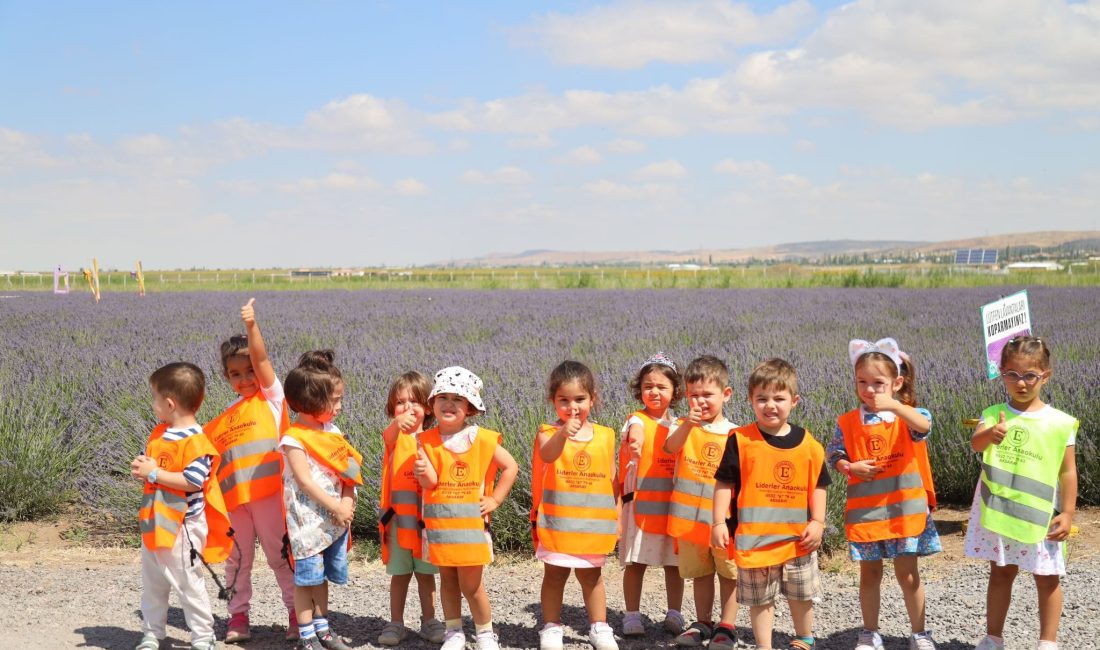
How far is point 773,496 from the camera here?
10.8 ft

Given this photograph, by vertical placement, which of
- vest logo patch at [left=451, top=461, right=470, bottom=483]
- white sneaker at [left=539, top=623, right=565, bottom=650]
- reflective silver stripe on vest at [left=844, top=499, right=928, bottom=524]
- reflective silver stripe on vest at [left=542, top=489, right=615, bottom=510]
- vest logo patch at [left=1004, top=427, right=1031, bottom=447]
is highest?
vest logo patch at [left=1004, top=427, right=1031, bottom=447]

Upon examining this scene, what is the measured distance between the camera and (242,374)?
Answer: 149 inches

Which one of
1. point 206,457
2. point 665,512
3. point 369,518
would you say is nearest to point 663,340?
point 369,518

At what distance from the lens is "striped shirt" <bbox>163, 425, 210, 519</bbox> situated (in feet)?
11.1

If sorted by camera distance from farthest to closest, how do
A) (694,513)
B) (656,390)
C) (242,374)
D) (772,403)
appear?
(242,374) < (656,390) < (694,513) < (772,403)

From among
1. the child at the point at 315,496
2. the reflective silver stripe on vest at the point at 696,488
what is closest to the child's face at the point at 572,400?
the reflective silver stripe on vest at the point at 696,488

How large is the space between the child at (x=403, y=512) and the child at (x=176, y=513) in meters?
0.61

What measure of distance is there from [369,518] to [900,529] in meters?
2.61

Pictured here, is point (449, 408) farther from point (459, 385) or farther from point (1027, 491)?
point (1027, 491)

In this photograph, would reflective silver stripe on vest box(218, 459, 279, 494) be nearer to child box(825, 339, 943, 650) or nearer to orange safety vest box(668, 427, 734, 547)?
orange safety vest box(668, 427, 734, 547)

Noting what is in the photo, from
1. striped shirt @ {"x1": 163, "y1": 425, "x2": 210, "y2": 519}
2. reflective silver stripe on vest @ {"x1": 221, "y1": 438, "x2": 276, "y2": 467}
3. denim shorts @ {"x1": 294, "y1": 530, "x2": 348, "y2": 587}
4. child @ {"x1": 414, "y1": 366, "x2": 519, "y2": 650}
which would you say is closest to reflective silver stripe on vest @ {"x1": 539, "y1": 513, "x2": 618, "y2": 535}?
child @ {"x1": 414, "y1": 366, "x2": 519, "y2": 650}

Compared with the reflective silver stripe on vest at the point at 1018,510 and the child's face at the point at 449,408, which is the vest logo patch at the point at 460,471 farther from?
the reflective silver stripe on vest at the point at 1018,510

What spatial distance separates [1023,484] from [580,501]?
1.53 metres

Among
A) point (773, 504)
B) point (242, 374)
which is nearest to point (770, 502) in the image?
point (773, 504)
